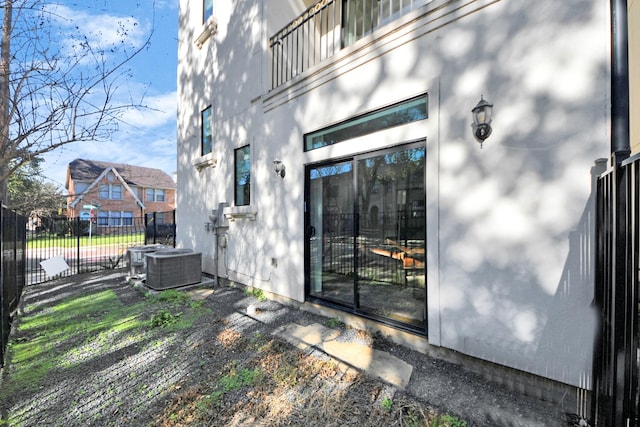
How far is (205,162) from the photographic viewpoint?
22.5 feet

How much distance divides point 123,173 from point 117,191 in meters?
2.87

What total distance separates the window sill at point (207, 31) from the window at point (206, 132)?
1.71 meters

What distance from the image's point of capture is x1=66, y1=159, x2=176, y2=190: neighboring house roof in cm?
2558

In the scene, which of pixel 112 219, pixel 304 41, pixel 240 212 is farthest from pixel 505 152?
pixel 112 219

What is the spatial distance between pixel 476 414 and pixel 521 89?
2709mm

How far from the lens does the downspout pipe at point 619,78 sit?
197 cm

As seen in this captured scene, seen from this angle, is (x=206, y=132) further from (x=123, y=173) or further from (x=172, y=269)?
(x=123, y=173)

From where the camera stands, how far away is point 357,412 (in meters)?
2.18

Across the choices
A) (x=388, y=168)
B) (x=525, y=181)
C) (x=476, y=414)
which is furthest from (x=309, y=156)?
(x=476, y=414)

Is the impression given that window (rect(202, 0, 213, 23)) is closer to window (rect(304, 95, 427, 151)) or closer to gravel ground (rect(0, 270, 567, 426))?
window (rect(304, 95, 427, 151))

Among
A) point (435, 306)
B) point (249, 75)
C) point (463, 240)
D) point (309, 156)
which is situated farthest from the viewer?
point (249, 75)

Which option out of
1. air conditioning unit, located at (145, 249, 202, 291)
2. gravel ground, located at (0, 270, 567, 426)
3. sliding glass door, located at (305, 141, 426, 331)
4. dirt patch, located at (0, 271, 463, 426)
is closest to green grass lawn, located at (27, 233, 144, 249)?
air conditioning unit, located at (145, 249, 202, 291)

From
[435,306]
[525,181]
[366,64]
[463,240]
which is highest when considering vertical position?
[366,64]

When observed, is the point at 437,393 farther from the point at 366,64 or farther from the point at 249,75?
the point at 249,75
